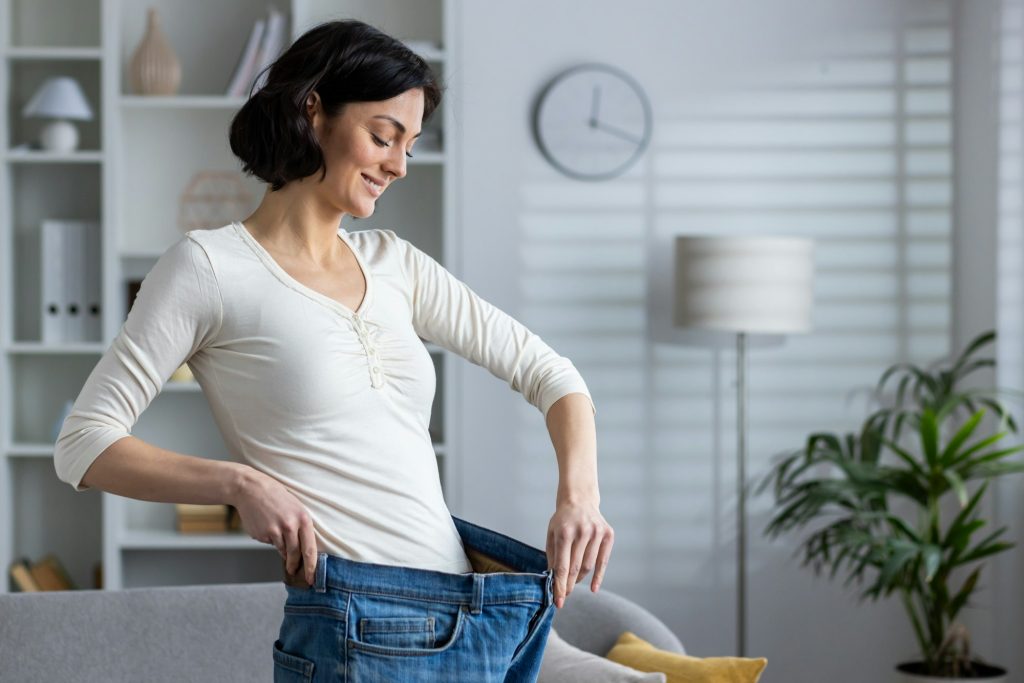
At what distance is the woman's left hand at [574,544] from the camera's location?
1.11 m

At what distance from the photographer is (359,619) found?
3.43 feet

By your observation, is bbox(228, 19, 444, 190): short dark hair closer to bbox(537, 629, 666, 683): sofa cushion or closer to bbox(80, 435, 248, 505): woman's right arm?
bbox(80, 435, 248, 505): woman's right arm

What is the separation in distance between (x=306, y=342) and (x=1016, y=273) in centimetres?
285

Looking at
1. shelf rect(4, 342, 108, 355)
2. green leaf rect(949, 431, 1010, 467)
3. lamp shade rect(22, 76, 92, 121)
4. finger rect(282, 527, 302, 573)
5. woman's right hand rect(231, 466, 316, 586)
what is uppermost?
lamp shade rect(22, 76, 92, 121)

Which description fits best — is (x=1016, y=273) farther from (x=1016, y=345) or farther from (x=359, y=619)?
(x=359, y=619)

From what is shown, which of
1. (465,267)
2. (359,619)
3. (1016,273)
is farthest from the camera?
(465,267)

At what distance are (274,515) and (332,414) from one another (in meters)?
0.15

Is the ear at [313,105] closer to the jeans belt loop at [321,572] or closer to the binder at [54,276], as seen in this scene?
the jeans belt loop at [321,572]

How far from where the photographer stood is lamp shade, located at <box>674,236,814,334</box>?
10.9 ft

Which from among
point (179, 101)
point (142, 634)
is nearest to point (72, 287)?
point (179, 101)

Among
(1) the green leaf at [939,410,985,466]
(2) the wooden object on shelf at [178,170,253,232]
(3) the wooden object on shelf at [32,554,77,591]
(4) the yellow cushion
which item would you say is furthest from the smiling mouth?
(3) the wooden object on shelf at [32,554,77,591]

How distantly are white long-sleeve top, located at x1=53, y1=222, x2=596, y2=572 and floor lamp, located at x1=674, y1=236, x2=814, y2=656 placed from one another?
2.21m

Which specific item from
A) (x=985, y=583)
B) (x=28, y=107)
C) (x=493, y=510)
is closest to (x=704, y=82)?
(x=493, y=510)

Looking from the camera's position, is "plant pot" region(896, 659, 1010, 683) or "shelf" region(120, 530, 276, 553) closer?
"plant pot" region(896, 659, 1010, 683)
